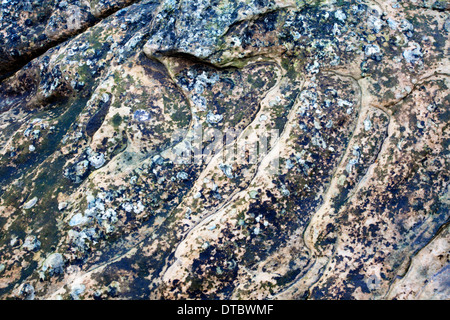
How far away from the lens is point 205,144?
7.87 feet

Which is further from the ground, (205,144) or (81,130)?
(81,130)

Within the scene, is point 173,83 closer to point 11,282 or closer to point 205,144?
point 205,144

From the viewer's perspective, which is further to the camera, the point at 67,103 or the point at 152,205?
the point at 67,103

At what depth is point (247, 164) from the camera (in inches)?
91.2

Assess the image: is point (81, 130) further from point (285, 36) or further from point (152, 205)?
point (285, 36)

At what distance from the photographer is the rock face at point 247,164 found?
2.14m

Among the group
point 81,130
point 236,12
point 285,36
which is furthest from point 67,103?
point 285,36

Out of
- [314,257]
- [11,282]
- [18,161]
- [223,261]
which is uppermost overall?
[18,161]

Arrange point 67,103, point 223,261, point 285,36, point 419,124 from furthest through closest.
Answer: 1. point 67,103
2. point 285,36
3. point 419,124
4. point 223,261

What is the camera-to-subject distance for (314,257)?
2.19 m

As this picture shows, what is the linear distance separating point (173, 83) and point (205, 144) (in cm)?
51

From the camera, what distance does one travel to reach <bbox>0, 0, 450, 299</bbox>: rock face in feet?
7.03

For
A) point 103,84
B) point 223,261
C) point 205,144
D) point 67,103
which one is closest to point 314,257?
point 223,261

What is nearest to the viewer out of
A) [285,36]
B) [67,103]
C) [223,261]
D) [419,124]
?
[223,261]
